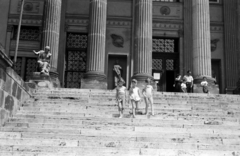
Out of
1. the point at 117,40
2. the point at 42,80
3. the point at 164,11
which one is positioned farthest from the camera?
the point at 164,11

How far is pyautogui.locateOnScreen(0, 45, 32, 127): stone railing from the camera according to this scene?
11844 mm

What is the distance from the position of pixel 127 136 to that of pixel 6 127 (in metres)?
3.87

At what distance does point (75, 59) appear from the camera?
25938mm

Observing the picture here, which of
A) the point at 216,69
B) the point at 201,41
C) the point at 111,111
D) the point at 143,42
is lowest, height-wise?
the point at 111,111

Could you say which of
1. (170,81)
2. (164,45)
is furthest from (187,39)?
(170,81)

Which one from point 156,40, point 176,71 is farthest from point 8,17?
point 176,71

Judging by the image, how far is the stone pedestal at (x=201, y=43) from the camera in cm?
2059

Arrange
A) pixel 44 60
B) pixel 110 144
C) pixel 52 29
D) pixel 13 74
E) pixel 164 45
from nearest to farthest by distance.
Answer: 1. pixel 110 144
2. pixel 13 74
3. pixel 44 60
4. pixel 52 29
5. pixel 164 45

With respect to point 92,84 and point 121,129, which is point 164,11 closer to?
point 92,84

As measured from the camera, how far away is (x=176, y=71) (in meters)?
26.0

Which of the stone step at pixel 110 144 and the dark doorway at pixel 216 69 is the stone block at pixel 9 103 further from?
the dark doorway at pixel 216 69

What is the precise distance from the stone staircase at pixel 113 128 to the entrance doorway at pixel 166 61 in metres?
9.37

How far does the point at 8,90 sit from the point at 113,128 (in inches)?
156

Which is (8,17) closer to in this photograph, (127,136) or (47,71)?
(47,71)
